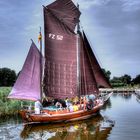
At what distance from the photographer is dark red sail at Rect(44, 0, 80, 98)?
3762 cm

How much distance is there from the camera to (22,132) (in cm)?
3039

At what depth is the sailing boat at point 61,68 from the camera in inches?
1401

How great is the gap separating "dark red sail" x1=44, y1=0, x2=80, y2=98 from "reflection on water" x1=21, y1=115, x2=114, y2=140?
4133 mm

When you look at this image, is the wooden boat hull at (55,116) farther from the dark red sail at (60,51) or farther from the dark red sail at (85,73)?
the dark red sail at (85,73)

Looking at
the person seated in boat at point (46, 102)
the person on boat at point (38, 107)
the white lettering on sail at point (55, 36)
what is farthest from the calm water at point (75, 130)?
the white lettering on sail at point (55, 36)

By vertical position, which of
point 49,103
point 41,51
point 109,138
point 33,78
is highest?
point 41,51

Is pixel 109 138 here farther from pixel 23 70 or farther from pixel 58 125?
pixel 23 70

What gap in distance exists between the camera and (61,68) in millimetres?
38375

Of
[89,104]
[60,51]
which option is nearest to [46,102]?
[89,104]

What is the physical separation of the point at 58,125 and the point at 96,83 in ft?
28.7

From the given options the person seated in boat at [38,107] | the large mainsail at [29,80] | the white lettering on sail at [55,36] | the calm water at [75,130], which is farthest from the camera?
the white lettering on sail at [55,36]

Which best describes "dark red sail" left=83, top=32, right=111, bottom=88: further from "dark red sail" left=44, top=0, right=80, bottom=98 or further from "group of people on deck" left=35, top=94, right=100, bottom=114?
"group of people on deck" left=35, top=94, right=100, bottom=114

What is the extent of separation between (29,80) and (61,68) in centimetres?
411

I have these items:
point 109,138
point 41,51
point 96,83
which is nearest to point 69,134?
point 109,138
